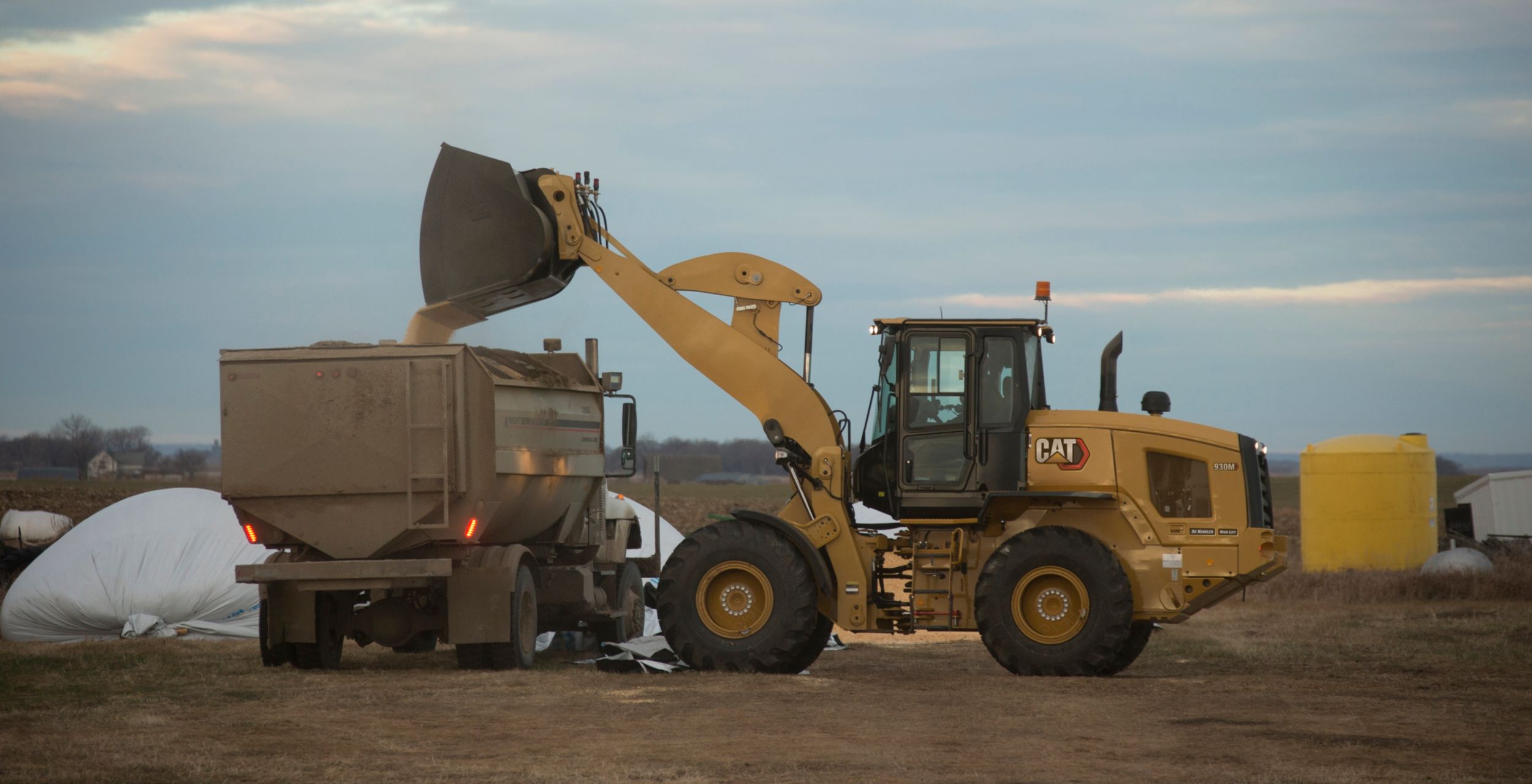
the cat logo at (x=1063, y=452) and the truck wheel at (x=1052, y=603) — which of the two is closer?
the truck wheel at (x=1052, y=603)

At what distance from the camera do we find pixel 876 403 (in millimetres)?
14992

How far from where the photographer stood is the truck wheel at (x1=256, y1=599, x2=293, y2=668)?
14438 mm

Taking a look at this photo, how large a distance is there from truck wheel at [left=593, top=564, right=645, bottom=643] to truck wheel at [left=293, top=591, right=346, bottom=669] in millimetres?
3702

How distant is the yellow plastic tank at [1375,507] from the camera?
1213 inches

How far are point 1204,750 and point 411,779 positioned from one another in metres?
4.95

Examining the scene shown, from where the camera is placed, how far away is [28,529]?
24719 millimetres

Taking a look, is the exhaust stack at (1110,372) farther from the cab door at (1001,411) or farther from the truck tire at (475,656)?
the truck tire at (475,656)

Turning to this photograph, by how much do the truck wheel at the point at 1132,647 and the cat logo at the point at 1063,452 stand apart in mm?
1637

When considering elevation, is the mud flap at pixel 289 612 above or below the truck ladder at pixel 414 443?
below

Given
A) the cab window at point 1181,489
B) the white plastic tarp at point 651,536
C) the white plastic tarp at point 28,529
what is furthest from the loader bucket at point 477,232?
the white plastic tarp at point 28,529

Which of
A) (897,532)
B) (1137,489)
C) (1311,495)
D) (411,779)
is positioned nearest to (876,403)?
(897,532)

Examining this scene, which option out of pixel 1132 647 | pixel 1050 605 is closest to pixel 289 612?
pixel 1050 605

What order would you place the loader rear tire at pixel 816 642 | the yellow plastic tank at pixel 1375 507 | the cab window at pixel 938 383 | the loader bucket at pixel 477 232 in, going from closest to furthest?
the loader rear tire at pixel 816 642 < the cab window at pixel 938 383 < the loader bucket at pixel 477 232 < the yellow plastic tank at pixel 1375 507

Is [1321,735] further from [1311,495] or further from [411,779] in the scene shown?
[1311,495]
